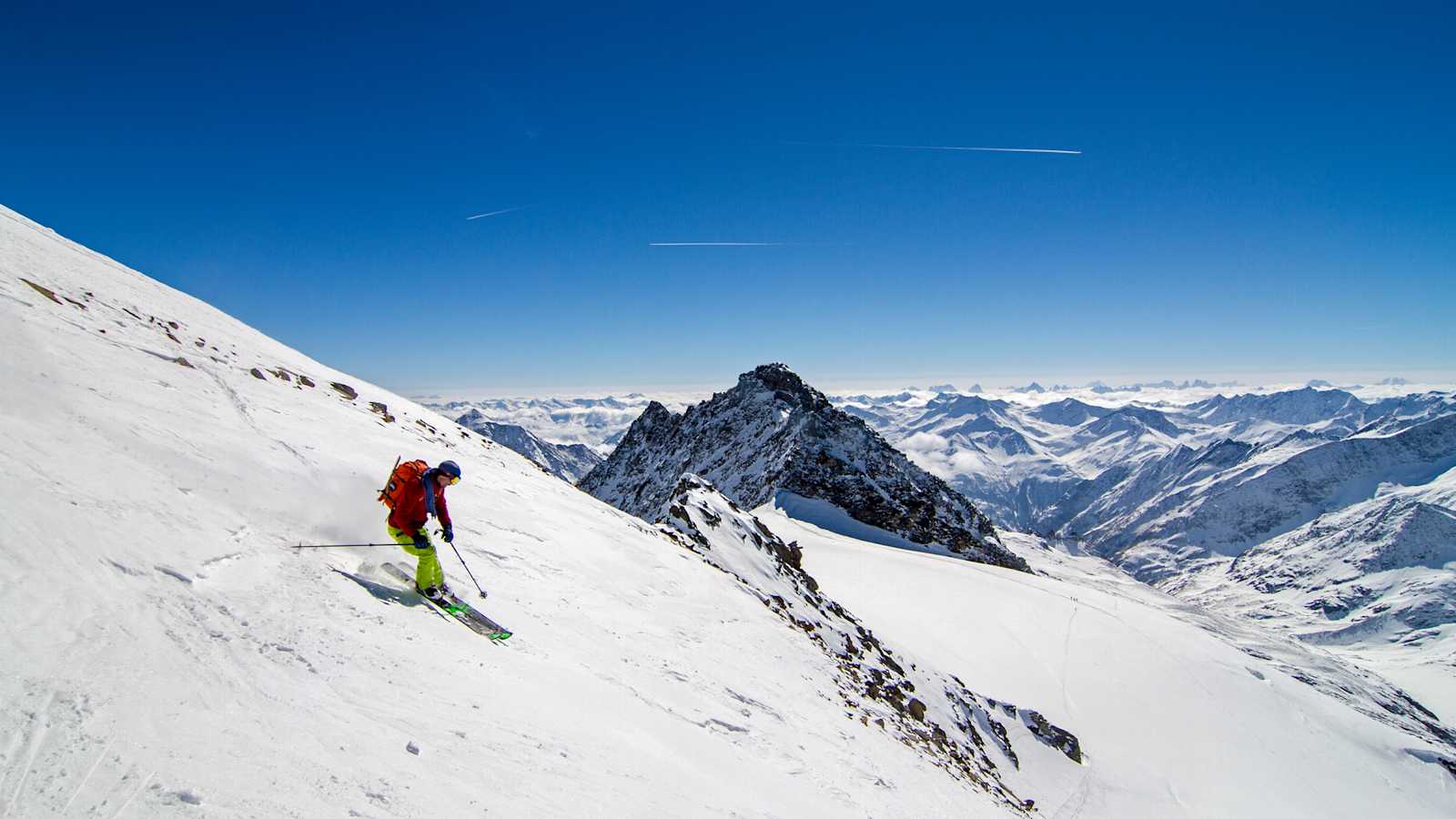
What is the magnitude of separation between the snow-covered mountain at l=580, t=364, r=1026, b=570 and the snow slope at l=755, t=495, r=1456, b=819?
606 inches

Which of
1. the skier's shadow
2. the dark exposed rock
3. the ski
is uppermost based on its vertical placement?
the dark exposed rock

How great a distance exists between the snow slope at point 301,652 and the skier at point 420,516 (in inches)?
28.5

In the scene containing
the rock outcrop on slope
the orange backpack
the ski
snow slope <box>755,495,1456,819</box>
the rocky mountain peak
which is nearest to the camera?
the ski

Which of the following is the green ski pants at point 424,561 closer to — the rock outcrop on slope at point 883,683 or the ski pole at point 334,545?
the ski pole at point 334,545

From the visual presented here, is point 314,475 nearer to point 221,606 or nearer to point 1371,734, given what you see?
point 221,606

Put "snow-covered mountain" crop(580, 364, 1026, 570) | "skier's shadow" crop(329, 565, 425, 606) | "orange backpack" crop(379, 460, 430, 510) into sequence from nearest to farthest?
"skier's shadow" crop(329, 565, 425, 606) < "orange backpack" crop(379, 460, 430, 510) < "snow-covered mountain" crop(580, 364, 1026, 570)

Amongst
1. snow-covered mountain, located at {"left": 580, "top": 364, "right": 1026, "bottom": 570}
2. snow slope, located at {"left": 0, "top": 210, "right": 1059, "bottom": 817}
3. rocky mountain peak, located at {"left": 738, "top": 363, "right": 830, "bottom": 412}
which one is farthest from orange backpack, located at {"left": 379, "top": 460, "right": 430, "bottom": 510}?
rocky mountain peak, located at {"left": 738, "top": 363, "right": 830, "bottom": 412}

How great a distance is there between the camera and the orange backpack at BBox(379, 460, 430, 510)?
948 centimetres

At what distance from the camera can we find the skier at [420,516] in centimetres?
941

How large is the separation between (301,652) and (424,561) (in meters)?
2.86

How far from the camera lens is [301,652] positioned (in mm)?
6559

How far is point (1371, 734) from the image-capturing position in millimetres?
37844

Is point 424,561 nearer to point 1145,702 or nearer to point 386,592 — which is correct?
point 386,592

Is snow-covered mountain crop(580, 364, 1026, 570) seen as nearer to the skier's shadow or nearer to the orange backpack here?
the orange backpack
